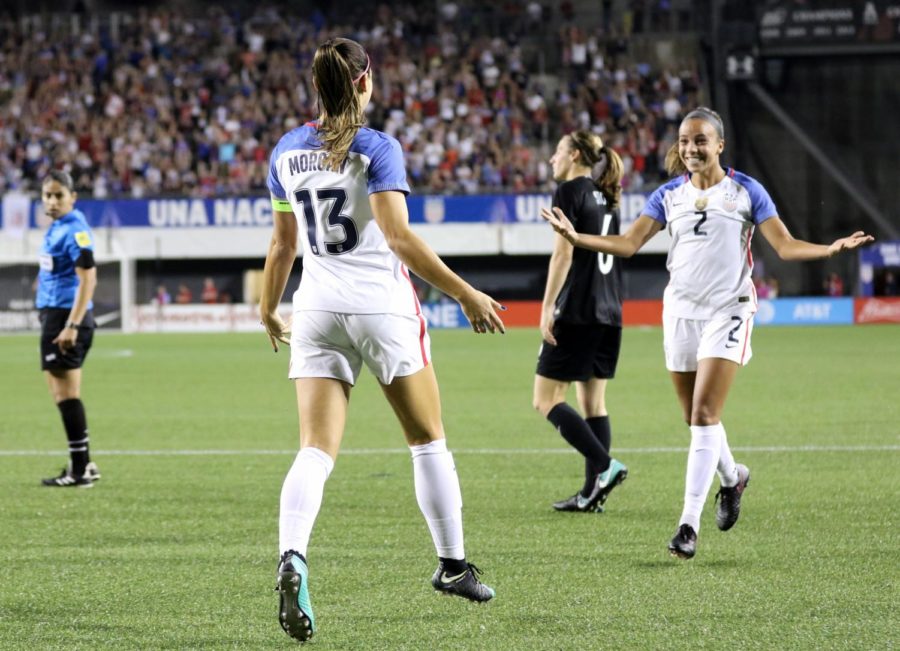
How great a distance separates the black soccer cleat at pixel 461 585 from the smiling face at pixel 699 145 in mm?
2525

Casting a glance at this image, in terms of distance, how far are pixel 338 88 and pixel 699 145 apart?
7.91 feet

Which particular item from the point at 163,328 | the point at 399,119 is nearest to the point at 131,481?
the point at 163,328

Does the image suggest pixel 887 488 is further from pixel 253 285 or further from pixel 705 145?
pixel 253 285

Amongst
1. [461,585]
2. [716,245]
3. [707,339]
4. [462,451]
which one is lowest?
[462,451]

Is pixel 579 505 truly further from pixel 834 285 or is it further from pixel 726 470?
pixel 834 285

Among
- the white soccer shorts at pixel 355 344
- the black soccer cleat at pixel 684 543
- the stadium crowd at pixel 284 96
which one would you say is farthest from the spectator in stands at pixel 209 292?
the white soccer shorts at pixel 355 344

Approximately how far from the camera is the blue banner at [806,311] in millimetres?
35750

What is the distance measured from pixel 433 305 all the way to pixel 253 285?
17.4ft

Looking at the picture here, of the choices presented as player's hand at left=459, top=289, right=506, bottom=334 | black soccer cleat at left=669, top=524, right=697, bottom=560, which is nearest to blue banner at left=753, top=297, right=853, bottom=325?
black soccer cleat at left=669, top=524, right=697, bottom=560

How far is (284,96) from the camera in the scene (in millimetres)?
39938

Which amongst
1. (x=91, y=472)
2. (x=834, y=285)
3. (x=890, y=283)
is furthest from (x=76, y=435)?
(x=890, y=283)

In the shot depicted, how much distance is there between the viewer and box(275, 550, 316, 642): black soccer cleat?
439cm

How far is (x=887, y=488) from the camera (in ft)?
27.6

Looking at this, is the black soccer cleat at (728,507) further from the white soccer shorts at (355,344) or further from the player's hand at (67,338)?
the player's hand at (67,338)
